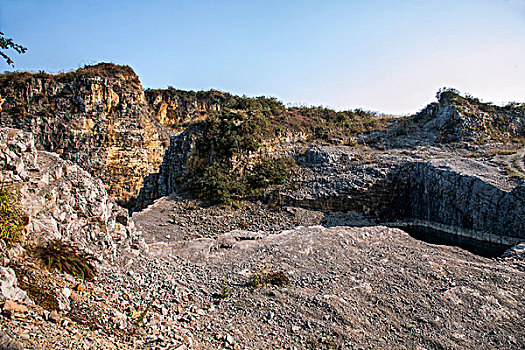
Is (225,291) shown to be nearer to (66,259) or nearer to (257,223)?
(66,259)

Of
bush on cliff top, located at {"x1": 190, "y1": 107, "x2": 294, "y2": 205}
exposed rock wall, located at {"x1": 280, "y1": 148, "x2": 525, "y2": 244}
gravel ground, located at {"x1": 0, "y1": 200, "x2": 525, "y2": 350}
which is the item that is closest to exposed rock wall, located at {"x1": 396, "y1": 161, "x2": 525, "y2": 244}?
exposed rock wall, located at {"x1": 280, "y1": 148, "x2": 525, "y2": 244}

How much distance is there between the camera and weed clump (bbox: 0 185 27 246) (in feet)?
16.2

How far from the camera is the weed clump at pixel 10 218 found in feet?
16.2

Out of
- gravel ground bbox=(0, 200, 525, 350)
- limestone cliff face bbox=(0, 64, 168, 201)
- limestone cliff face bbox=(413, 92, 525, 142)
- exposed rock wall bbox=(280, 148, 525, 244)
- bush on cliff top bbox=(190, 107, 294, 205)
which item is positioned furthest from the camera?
limestone cliff face bbox=(413, 92, 525, 142)

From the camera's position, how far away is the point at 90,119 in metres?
24.2

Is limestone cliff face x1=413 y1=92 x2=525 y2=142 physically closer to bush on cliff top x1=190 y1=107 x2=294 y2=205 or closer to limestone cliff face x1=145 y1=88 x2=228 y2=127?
bush on cliff top x1=190 y1=107 x2=294 y2=205

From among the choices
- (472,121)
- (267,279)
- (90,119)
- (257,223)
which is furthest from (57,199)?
(472,121)

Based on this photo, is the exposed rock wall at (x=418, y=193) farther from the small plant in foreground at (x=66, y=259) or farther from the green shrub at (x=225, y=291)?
the small plant in foreground at (x=66, y=259)

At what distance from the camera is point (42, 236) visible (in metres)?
5.72

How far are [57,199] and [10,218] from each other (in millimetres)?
1499

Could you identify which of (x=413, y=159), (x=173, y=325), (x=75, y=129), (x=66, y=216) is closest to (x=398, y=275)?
(x=173, y=325)

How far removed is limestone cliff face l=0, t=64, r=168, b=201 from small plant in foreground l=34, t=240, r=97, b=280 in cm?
1933

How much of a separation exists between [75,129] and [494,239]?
93.4ft

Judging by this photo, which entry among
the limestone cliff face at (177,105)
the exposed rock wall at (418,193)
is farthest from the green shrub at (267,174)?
the limestone cliff face at (177,105)
